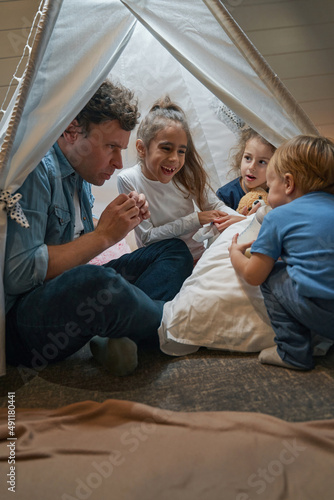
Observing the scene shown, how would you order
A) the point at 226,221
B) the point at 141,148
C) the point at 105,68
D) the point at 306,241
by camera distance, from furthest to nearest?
the point at 141,148, the point at 226,221, the point at 105,68, the point at 306,241

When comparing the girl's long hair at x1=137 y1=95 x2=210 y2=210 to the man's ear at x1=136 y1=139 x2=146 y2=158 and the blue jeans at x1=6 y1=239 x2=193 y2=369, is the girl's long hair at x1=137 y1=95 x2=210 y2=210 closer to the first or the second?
the man's ear at x1=136 y1=139 x2=146 y2=158

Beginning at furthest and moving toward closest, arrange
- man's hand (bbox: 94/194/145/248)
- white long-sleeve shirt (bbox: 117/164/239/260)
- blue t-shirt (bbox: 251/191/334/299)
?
white long-sleeve shirt (bbox: 117/164/239/260) < man's hand (bbox: 94/194/145/248) < blue t-shirt (bbox: 251/191/334/299)

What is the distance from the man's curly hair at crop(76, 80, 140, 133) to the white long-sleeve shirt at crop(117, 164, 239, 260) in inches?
18.7

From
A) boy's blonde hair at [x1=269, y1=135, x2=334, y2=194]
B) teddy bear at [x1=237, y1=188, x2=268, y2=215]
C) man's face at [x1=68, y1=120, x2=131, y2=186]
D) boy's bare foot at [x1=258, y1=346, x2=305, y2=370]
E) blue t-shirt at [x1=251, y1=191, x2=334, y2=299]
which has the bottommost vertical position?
Result: boy's bare foot at [x1=258, y1=346, x2=305, y2=370]

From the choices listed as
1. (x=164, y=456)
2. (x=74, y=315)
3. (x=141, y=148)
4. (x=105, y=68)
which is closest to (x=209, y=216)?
(x=141, y=148)

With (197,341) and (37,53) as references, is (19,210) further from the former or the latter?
(197,341)

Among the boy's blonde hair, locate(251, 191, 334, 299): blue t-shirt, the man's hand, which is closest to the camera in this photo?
locate(251, 191, 334, 299): blue t-shirt

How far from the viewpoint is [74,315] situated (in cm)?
122

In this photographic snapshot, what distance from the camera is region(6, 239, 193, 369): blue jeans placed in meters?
1.22

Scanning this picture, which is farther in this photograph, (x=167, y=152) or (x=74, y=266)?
(x=167, y=152)

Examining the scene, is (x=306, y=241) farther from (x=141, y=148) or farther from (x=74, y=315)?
(x=141, y=148)

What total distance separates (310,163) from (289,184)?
0.26 ft

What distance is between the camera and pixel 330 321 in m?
1.17

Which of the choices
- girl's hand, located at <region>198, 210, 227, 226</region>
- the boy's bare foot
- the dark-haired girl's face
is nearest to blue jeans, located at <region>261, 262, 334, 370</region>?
the boy's bare foot
